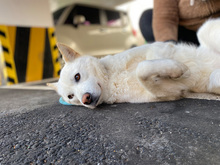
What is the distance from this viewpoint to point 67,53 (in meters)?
1.97

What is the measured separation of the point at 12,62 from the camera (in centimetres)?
464

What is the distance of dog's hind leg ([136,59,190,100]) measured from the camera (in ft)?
4.58

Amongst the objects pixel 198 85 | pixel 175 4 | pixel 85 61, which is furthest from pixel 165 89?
pixel 175 4

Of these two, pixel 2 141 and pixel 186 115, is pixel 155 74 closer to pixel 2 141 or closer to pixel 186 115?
pixel 186 115

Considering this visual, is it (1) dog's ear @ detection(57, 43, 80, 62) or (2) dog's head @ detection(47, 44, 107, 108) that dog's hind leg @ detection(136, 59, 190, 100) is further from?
(1) dog's ear @ detection(57, 43, 80, 62)

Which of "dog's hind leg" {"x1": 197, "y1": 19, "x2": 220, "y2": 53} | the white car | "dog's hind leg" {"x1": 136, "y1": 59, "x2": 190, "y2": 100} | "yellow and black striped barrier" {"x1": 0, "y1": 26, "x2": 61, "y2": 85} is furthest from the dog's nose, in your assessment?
the white car

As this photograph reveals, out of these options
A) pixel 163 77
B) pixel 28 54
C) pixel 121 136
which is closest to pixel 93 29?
pixel 28 54

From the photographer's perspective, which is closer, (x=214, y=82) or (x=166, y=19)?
(x=214, y=82)

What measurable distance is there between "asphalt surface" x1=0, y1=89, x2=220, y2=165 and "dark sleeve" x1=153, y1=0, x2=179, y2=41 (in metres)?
1.45

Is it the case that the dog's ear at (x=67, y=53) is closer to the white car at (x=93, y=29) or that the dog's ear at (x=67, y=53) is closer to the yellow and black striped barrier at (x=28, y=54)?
the yellow and black striped barrier at (x=28, y=54)

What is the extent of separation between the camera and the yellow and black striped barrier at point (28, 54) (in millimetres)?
4594

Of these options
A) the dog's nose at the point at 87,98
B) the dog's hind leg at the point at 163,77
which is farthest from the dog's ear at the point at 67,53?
the dog's hind leg at the point at 163,77

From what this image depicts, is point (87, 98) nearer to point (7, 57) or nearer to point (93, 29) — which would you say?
point (7, 57)

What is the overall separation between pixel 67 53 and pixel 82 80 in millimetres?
387
